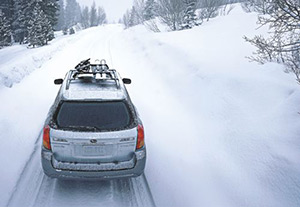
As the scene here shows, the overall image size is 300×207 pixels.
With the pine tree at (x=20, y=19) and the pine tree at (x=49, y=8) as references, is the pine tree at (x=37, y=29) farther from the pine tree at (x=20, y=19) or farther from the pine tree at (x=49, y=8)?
the pine tree at (x=20, y=19)

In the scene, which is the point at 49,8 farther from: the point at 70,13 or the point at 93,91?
the point at 70,13

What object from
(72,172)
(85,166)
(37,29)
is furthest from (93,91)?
(37,29)

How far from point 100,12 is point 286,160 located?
4865 inches

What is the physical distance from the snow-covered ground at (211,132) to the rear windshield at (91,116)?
1354 mm

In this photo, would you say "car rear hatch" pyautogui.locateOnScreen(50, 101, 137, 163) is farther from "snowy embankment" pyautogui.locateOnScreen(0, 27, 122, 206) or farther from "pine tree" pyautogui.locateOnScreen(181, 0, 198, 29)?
"pine tree" pyautogui.locateOnScreen(181, 0, 198, 29)

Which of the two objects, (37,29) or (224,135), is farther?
(37,29)

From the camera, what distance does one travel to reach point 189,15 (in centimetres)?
2148

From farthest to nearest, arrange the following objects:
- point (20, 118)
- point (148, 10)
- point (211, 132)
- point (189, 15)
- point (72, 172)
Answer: point (148, 10), point (189, 15), point (20, 118), point (211, 132), point (72, 172)

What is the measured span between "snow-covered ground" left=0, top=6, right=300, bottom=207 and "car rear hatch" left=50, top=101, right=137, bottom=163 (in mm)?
903

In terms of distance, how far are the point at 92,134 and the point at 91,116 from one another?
0.33 meters

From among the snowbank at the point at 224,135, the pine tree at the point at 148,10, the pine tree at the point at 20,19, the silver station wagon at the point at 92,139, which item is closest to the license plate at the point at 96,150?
the silver station wagon at the point at 92,139

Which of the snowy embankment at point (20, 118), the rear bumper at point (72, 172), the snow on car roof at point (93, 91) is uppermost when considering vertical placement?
the snow on car roof at point (93, 91)

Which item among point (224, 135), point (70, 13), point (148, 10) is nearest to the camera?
point (224, 135)

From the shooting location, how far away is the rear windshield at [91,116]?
331cm
